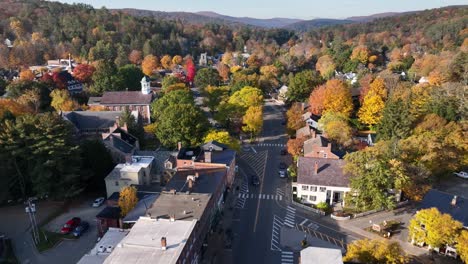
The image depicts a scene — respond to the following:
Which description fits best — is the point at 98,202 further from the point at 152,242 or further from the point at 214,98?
the point at 214,98

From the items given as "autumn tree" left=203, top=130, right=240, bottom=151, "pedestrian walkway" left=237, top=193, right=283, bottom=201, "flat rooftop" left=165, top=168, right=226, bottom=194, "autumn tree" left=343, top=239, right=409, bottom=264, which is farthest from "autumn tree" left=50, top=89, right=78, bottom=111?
"autumn tree" left=343, top=239, right=409, bottom=264

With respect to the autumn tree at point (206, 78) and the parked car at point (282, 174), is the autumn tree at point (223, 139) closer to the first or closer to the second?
the parked car at point (282, 174)

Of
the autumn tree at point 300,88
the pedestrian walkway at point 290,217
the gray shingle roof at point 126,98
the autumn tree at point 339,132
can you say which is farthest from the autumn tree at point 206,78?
the pedestrian walkway at point 290,217

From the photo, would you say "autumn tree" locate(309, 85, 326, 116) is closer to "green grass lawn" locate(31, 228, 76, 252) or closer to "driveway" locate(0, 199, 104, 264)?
"driveway" locate(0, 199, 104, 264)

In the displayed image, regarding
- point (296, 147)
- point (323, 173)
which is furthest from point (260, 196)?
point (296, 147)

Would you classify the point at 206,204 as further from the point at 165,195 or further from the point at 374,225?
the point at 374,225

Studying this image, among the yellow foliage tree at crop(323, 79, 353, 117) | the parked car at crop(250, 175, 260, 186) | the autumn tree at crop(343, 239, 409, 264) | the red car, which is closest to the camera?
the autumn tree at crop(343, 239, 409, 264)
